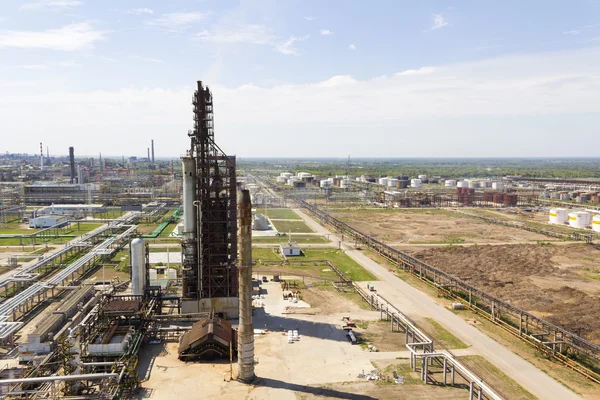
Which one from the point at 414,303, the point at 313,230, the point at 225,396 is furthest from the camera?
the point at 313,230

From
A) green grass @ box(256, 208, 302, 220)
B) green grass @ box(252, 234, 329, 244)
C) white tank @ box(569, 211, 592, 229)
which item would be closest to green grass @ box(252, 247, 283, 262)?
green grass @ box(252, 234, 329, 244)

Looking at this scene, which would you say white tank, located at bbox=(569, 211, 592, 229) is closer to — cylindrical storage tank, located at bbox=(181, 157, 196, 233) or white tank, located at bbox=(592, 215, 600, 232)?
white tank, located at bbox=(592, 215, 600, 232)

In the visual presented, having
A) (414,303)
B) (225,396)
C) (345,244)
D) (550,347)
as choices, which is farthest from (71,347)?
(345,244)

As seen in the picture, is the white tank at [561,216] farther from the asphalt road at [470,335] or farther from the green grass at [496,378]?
the green grass at [496,378]

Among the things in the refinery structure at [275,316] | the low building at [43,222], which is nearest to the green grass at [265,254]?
the refinery structure at [275,316]

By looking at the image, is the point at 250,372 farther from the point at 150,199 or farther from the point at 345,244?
the point at 150,199

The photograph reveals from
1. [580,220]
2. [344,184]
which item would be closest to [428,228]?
[580,220]
